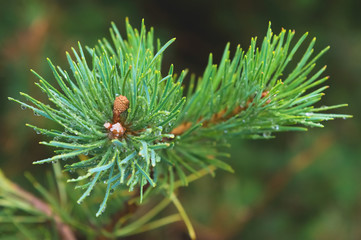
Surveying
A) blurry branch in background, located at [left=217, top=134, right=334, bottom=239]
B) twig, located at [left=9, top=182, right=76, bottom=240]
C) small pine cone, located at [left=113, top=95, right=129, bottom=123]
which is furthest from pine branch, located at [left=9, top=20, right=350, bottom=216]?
blurry branch in background, located at [left=217, top=134, right=334, bottom=239]

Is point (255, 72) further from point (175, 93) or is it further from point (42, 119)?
point (42, 119)

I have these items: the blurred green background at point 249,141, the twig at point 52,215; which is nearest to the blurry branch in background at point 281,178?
the blurred green background at point 249,141

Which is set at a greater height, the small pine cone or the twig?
the small pine cone

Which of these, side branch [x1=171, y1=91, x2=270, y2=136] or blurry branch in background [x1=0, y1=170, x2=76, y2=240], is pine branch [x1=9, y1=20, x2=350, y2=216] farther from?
blurry branch in background [x1=0, y1=170, x2=76, y2=240]

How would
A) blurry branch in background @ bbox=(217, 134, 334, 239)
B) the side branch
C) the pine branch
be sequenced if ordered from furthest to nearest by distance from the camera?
blurry branch in background @ bbox=(217, 134, 334, 239) < the side branch < the pine branch

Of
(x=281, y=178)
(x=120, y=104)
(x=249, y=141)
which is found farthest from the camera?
(x=249, y=141)

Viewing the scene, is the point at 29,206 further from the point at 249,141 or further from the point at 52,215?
the point at 249,141

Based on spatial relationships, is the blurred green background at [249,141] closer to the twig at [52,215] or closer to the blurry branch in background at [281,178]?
the blurry branch in background at [281,178]

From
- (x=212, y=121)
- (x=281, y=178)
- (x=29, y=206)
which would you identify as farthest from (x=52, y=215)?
(x=281, y=178)

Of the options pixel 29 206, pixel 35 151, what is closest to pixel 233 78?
pixel 29 206
